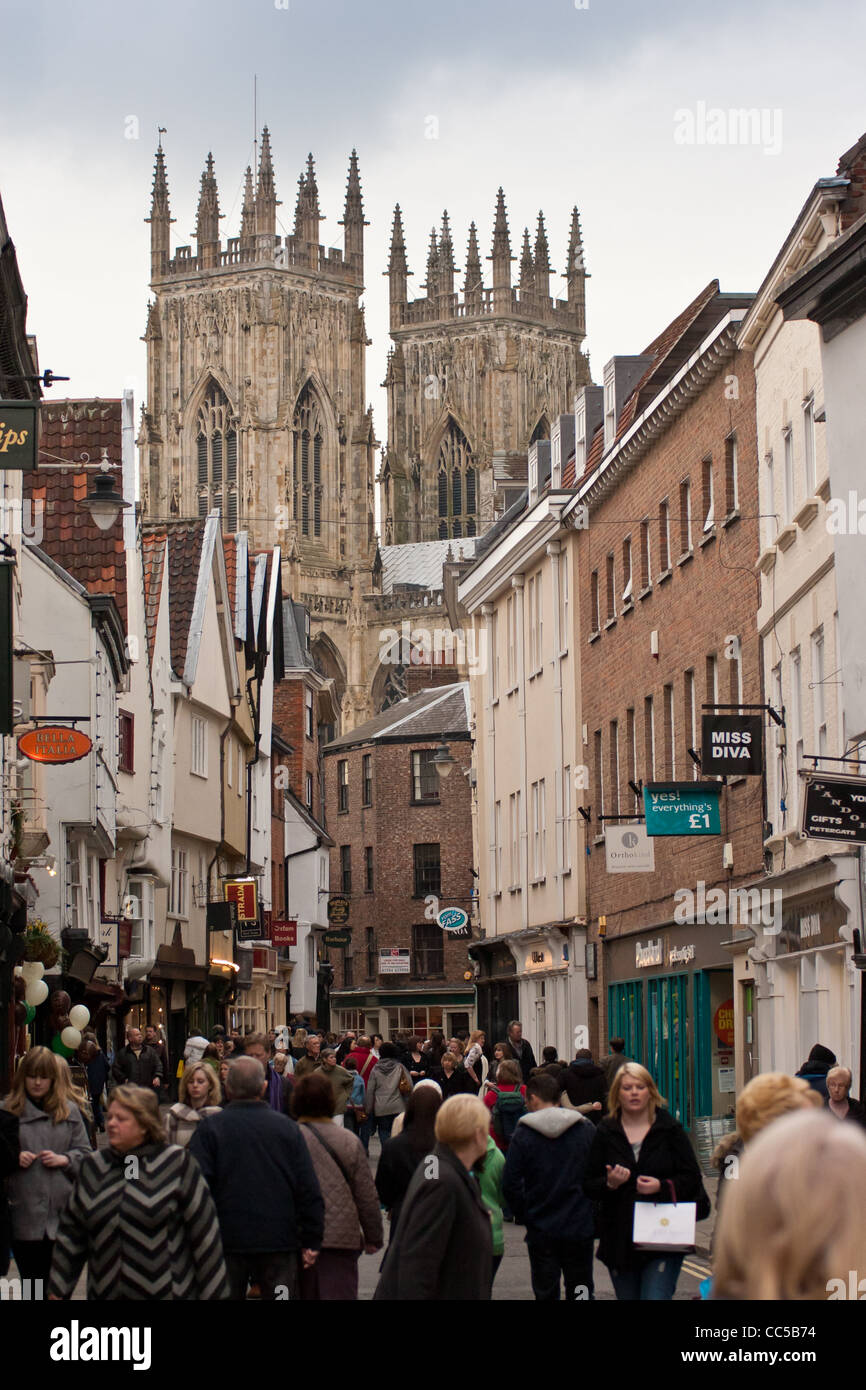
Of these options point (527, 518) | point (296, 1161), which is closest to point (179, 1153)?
point (296, 1161)

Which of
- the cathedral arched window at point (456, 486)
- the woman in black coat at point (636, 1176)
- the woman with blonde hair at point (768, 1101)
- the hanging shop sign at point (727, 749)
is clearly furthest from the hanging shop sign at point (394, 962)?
the cathedral arched window at point (456, 486)

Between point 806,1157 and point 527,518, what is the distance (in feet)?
121

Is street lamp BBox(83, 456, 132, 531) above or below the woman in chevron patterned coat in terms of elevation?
above


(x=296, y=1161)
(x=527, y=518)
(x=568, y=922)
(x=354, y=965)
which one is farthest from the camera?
(x=354, y=965)

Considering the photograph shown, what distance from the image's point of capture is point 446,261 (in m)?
160

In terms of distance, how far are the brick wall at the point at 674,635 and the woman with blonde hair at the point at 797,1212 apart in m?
21.7

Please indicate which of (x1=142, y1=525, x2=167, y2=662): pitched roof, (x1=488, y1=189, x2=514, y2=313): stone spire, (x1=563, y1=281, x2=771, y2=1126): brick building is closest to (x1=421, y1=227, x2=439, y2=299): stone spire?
(x1=488, y1=189, x2=514, y2=313): stone spire

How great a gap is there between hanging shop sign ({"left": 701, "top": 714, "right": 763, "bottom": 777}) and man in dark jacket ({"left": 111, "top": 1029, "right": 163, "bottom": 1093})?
666 centimetres

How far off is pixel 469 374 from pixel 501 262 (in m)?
7.99

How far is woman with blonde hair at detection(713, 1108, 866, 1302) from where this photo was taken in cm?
378

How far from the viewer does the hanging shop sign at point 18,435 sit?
18.0 meters

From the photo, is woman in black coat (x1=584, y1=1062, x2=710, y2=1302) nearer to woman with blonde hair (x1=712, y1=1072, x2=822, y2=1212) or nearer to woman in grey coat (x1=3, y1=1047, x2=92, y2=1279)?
woman in grey coat (x1=3, y1=1047, x2=92, y2=1279)
